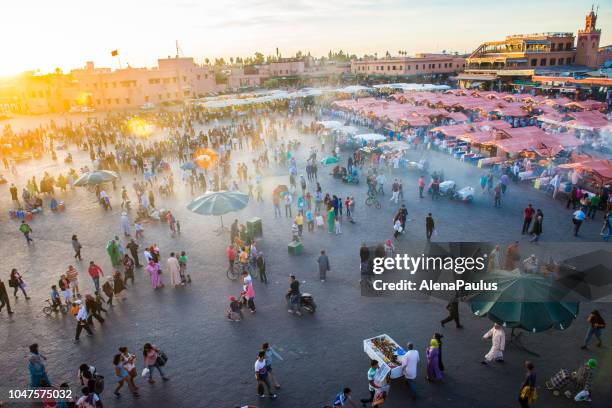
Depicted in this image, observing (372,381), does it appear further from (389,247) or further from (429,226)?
(429,226)

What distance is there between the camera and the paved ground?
7.79 m

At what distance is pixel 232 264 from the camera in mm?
12273

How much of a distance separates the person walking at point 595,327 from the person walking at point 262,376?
684cm

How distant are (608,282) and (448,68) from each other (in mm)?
82313

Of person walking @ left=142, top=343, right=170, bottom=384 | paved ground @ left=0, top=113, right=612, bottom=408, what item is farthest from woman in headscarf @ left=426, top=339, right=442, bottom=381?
person walking @ left=142, top=343, right=170, bottom=384

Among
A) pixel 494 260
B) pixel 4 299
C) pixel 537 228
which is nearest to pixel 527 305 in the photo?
pixel 494 260

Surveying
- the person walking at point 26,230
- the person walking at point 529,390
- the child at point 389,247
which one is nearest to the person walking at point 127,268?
the person walking at point 26,230

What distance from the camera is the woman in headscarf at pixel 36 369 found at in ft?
25.7

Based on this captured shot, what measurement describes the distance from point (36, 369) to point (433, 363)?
26.3 feet

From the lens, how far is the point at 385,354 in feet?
26.1

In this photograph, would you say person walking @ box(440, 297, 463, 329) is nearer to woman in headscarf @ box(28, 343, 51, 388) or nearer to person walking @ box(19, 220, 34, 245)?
woman in headscarf @ box(28, 343, 51, 388)

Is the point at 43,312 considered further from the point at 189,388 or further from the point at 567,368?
the point at 567,368

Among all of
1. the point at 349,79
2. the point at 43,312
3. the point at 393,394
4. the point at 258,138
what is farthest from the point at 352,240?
the point at 349,79

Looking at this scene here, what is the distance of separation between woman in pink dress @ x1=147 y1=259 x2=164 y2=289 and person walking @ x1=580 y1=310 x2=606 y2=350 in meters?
11.2
